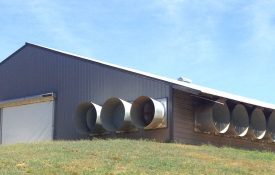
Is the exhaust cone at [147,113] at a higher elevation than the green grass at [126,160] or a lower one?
higher

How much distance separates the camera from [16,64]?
3222 centimetres

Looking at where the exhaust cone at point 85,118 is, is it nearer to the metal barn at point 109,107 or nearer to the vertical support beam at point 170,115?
the metal barn at point 109,107

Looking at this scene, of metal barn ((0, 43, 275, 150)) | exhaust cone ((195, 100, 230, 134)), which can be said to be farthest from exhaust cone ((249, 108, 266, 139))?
exhaust cone ((195, 100, 230, 134))

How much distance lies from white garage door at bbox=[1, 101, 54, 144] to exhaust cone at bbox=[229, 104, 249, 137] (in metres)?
8.99

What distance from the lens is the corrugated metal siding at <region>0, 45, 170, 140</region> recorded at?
25906mm

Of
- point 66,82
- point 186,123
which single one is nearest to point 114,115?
point 186,123

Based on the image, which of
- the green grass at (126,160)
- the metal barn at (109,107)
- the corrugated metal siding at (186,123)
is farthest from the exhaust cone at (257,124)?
the green grass at (126,160)

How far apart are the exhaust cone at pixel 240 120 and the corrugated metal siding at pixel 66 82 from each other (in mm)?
3882

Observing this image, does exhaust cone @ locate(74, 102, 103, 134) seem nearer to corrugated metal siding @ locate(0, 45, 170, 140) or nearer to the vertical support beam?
corrugated metal siding @ locate(0, 45, 170, 140)

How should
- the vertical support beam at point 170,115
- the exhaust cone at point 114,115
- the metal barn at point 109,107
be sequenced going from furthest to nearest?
1. the exhaust cone at point 114,115
2. the metal barn at point 109,107
3. the vertical support beam at point 170,115

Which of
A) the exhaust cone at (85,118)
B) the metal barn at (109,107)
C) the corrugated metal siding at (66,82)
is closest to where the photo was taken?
the metal barn at (109,107)

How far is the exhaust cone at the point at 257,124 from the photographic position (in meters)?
27.8

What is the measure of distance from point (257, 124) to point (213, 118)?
3.75 metres

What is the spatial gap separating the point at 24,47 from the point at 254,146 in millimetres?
13333
